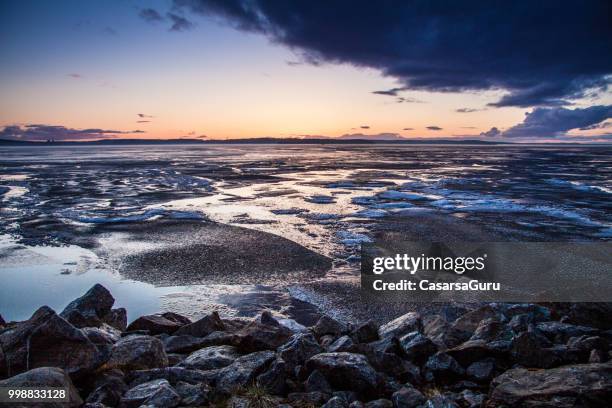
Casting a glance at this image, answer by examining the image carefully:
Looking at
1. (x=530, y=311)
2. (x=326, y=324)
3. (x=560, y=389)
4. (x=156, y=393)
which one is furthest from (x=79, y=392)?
(x=530, y=311)

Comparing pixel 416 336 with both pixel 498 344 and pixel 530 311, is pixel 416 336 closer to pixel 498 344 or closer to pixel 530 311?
pixel 498 344

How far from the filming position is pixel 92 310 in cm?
554

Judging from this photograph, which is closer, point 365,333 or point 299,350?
point 299,350

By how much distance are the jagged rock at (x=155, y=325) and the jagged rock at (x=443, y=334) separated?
11.1 ft

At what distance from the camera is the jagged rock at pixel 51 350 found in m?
3.78

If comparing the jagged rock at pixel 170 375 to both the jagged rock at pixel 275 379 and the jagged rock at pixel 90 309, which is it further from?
the jagged rock at pixel 90 309

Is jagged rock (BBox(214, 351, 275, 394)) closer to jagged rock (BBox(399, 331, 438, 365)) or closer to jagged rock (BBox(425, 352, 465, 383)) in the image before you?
jagged rock (BBox(399, 331, 438, 365))

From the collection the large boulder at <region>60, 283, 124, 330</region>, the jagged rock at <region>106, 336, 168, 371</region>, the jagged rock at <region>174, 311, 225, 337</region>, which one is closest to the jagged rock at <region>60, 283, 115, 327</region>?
the large boulder at <region>60, 283, 124, 330</region>

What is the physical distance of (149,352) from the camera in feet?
13.9

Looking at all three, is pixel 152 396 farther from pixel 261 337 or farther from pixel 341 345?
pixel 341 345

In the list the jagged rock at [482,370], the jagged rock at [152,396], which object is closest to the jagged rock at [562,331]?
the jagged rock at [482,370]

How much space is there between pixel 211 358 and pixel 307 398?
135 centimetres

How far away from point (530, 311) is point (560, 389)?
8.71 feet

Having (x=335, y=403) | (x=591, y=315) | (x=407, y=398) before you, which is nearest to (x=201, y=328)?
(x=335, y=403)
